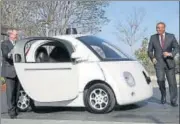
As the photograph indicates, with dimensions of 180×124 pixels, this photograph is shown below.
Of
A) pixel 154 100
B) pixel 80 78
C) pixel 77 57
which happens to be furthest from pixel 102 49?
pixel 154 100

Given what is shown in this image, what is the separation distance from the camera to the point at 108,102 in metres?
9.80

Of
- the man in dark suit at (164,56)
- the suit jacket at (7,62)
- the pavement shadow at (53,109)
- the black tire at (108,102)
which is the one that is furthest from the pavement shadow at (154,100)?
the suit jacket at (7,62)

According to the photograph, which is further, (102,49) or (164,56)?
(102,49)

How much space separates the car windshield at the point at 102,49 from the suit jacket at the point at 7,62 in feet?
4.12

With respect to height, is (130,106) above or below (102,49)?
below

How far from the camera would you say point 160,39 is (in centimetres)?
962

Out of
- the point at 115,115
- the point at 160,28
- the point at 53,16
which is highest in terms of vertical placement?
the point at 53,16

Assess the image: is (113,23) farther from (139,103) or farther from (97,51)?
(139,103)

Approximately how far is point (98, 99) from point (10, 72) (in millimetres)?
1555

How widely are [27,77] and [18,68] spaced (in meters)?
0.25

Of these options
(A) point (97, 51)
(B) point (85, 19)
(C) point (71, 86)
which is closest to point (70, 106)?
(C) point (71, 86)

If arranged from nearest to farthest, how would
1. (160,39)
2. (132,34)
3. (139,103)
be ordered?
1. (132,34)
2. (160,39)
3. (139,103)

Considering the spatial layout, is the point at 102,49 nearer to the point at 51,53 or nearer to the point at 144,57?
the point at 144,57

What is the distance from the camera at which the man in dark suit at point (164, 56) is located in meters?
9.54
